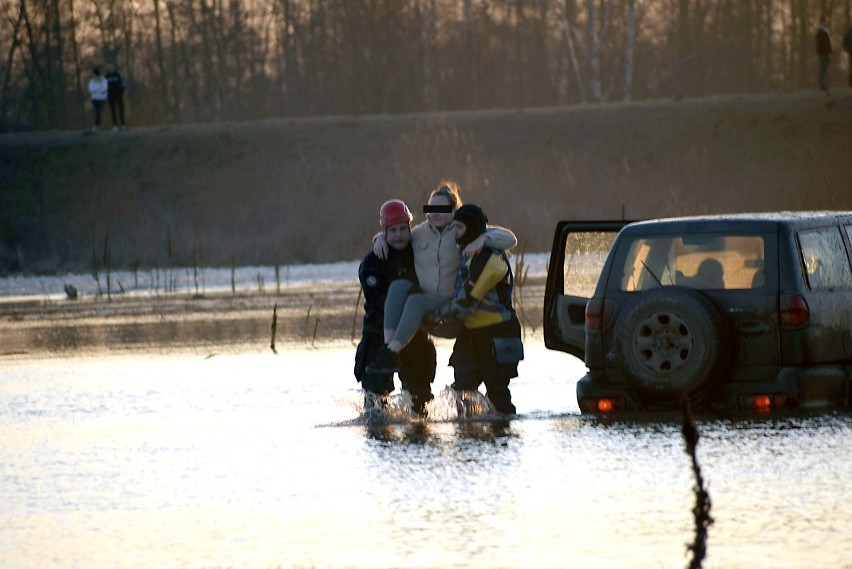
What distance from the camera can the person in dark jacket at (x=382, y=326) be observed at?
1312 cm

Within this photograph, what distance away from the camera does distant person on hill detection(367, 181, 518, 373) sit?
12.8 meters

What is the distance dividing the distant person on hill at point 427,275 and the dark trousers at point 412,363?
20 cm

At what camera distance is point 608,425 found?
11.9 m

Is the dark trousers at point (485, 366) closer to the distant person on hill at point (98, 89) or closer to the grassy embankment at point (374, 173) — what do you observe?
the grassy embankment at point (374, 173)

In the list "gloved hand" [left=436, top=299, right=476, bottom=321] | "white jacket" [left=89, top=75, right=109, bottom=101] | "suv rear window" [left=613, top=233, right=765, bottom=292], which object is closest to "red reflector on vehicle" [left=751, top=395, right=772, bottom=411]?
"suv rear window" [left=613, top=233, right=765, bottom=292]

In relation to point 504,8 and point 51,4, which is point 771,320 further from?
point 504,8

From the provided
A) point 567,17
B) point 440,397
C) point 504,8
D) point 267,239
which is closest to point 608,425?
point 440,397

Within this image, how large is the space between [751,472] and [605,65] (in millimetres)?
74782

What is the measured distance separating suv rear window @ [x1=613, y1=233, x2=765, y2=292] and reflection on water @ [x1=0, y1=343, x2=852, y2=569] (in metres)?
0.89

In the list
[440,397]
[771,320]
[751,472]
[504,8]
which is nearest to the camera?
[751,472]

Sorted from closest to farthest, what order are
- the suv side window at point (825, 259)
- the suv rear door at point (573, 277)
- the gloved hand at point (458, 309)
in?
the suv side window at point (825, 259)
the gloved hand at point (458, 309)
the suv rear door at point (573, 277)

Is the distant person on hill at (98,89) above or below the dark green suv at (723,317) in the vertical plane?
above

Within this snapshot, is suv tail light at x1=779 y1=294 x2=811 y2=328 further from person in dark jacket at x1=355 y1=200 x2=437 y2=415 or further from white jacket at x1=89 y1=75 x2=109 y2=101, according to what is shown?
white jacket at x1=89 y1=75 x2=109 y2=101

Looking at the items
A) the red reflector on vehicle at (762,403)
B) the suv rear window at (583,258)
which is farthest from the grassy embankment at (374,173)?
the red reflector on vehicle at (762,403)
